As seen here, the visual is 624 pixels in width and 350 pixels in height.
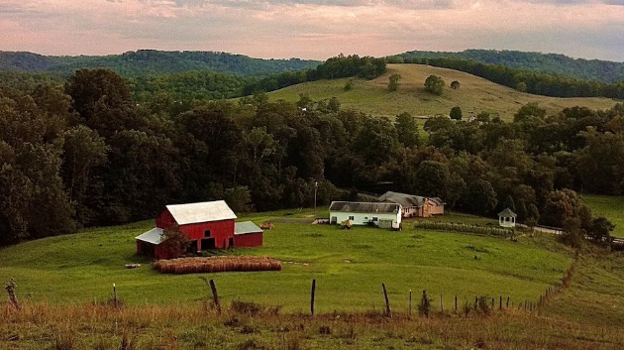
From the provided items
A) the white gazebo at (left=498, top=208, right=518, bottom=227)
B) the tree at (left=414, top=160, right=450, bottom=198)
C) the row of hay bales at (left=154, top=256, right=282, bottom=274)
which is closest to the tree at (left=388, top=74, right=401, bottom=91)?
the tree at (left=414, top=160, right=450, bottom=198)

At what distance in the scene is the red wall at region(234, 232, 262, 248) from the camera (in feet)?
155

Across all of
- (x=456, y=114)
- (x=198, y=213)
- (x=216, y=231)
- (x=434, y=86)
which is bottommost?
(x=216, y=231)

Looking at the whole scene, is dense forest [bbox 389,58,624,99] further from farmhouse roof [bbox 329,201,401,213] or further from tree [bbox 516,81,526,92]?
farmhouse roof [bbox 329,201,401,213]

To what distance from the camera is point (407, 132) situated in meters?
97.1

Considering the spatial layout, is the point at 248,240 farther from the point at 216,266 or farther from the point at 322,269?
the point at 322,269

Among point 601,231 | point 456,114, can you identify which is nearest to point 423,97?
point 456,114

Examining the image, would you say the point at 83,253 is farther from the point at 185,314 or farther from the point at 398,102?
the point at 398,102

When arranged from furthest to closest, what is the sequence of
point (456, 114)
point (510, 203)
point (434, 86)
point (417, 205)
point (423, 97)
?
point (434, 86) < point (423, 97) < point (456, 114) < point (417, 205) < point (510, 203)

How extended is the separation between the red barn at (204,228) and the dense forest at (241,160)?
47.5 feet

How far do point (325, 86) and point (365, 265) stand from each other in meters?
131

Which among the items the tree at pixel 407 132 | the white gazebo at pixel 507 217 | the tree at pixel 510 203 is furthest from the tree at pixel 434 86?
the white gazebo at pixel 507 217

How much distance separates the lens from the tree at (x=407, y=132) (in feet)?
317

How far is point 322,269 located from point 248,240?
11.8 meters

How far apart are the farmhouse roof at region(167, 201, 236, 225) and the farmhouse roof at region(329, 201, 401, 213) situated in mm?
15089
